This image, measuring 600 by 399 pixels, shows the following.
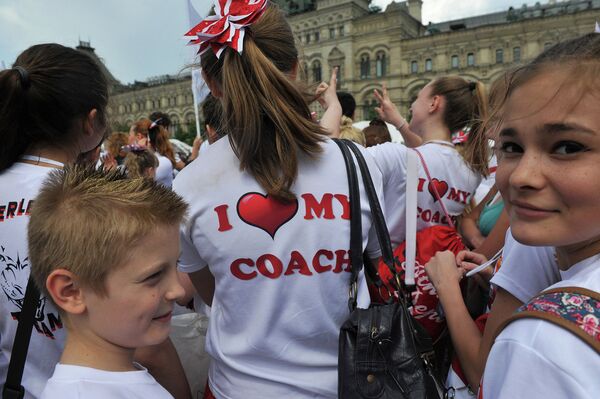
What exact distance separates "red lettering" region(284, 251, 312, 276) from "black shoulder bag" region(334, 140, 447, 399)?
145 mm

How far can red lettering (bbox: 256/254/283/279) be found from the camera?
Result: 46.9 inches

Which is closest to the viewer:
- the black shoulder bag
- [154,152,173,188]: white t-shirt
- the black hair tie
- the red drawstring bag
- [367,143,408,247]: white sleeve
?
the black shoulder bag

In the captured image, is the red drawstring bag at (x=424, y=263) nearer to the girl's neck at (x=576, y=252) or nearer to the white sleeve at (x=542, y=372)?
the girl's neck at (x=576, y=252)

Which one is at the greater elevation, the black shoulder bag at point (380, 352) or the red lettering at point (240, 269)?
the red lettering at point (240, 269)

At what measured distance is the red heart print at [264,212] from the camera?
1182mm

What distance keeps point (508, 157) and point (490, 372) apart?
42 centimetres

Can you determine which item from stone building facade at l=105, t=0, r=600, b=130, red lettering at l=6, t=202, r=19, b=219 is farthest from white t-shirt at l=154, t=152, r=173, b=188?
stone building facade at l=105, t=0, r=600, b=130

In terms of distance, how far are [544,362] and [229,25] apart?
113cm

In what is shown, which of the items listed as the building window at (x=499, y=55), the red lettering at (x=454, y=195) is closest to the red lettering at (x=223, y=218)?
the red lettering at (x=454, y=195)

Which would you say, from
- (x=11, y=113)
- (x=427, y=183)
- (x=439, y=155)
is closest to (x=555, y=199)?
(x=427, y=183)

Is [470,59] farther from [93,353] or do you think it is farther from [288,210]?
[93,353]

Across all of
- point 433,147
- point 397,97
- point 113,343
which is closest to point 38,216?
point 113,343

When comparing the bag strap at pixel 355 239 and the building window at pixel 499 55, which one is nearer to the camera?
the bag strap at pixel 355 239

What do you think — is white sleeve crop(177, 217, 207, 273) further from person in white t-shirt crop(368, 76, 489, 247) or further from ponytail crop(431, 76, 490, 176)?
ponytail crop(431, 76, 490, 176)
